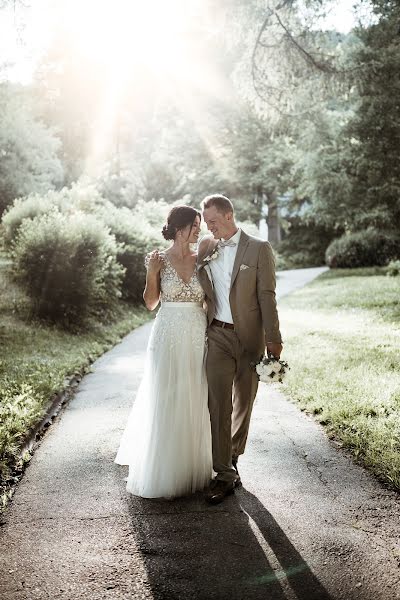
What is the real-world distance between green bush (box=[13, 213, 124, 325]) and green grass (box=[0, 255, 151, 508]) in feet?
1.49

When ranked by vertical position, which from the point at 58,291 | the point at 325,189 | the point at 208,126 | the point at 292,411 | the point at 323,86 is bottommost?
the point at 292,411

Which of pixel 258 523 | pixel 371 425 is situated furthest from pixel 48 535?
pixel 371 425

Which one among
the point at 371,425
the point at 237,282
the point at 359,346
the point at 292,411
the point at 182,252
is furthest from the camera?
the point at 359,346

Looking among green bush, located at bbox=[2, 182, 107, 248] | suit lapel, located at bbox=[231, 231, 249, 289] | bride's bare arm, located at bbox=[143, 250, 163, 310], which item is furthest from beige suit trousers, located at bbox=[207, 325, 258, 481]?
green bush, located at bbox=[2, 182, 107, 248]

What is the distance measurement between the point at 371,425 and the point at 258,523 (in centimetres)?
218

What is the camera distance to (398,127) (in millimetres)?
15539

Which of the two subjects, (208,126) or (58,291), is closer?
(58,291)

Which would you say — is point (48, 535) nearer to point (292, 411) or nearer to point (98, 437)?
point (98, 437)

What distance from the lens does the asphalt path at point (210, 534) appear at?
305 cm

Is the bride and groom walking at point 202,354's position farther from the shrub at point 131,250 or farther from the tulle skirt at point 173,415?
the shrub at point 131,250

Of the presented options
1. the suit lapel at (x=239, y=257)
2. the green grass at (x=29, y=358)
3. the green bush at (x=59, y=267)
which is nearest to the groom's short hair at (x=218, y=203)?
the suit lapel at (x=239, y=257)

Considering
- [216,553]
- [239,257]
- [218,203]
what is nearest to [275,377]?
[239,257]

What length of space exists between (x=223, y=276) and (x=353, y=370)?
4149 mm

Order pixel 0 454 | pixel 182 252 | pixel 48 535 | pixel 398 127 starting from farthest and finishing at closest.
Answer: pixel 398 127
pixel 0 454
pixel 182 252
pixel 48 535
